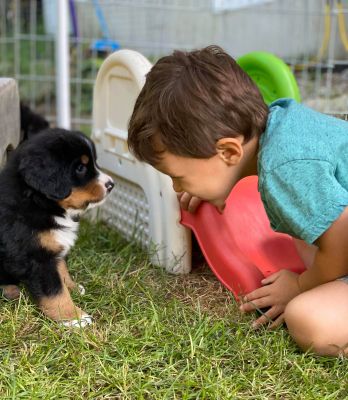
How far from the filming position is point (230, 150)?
1763 mm

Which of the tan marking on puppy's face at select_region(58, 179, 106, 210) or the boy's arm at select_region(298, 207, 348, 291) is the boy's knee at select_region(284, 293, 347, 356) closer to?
the boy's arm at select_region(298, 207, 348, 291)

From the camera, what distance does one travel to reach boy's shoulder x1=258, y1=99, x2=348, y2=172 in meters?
1.65

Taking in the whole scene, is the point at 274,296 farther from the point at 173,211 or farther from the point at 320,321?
the point at 173,211

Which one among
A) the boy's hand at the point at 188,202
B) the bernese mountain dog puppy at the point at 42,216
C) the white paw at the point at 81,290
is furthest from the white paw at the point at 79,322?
the boy's hand at the point at 188,202

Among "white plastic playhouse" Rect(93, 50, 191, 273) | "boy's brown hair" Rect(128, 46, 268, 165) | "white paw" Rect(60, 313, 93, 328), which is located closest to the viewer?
"boy's brown hair" Rect(128, 46, 268, 165)

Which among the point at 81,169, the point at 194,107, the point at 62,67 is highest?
the point at 194,107

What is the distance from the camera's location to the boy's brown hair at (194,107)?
1.70 meters

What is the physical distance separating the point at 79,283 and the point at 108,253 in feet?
0.92

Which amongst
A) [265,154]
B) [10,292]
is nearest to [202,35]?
[10,292]

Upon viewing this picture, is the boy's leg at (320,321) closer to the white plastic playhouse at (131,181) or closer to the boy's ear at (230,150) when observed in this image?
the boy's ear at (230,150)

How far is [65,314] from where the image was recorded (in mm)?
1928

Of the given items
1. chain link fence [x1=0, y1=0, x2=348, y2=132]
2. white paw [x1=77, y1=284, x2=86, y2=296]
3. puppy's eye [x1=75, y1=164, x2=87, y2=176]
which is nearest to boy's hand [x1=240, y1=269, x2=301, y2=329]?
white paw [x1=77, y1=284, x2=86, y2=296]

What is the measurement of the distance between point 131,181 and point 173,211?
334 millimetres

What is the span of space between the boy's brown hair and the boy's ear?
15mm
